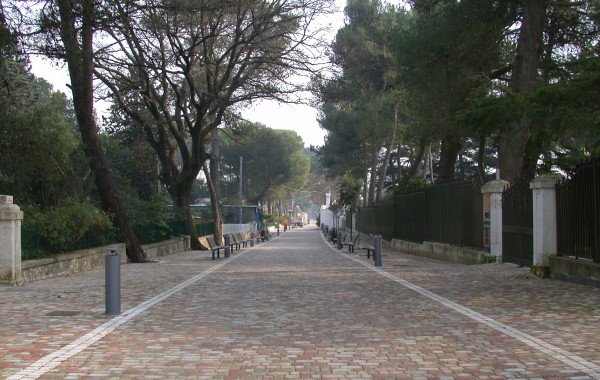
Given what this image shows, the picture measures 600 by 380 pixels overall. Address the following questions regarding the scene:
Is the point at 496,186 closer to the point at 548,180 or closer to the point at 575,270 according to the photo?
the point at 548,180

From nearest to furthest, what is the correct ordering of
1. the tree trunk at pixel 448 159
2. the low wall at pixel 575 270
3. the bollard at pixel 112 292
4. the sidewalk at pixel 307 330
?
1. the sidewalk at pixel 307 330
2. the bollard at pixel 112 292
3. the low wall at pixel 575 270
4. the tree trunk at pixel 448 159

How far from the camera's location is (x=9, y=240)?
40.2 ft

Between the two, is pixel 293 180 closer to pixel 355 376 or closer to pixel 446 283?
pixel 446 283

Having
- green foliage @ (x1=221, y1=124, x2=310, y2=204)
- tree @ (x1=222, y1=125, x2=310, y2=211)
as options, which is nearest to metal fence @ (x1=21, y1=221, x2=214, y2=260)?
green foliage @ (x1=221, y1=124, x2=310, y2=204)

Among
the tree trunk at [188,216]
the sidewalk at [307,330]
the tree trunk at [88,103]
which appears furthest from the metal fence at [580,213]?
the tree trunk at [188,216]

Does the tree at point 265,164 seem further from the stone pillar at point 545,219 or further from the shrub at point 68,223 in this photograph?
the stone pillar at point 545,219

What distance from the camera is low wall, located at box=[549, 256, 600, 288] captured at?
10.8 meters

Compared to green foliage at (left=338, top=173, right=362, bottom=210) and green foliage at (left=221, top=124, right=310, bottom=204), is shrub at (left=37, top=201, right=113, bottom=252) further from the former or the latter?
green foliage at (left=221, top=124, right=310, bottom=204)

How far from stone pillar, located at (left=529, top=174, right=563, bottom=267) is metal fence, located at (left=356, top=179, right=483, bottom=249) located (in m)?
4.16

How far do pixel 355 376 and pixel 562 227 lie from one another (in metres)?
8.77

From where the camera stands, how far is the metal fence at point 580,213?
1104 centimetres

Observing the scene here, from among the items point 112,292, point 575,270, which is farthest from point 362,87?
point 112,292

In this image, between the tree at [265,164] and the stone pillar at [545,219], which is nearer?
the stone pillar at [545,219]

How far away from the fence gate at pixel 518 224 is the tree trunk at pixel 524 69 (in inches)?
63.6
